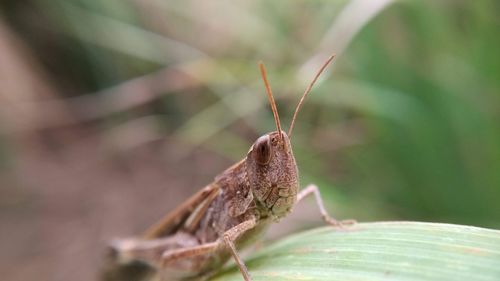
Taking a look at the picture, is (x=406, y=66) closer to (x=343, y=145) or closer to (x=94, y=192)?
(x=343, y=145)

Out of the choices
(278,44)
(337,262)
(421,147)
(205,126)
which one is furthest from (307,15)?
(337,262)

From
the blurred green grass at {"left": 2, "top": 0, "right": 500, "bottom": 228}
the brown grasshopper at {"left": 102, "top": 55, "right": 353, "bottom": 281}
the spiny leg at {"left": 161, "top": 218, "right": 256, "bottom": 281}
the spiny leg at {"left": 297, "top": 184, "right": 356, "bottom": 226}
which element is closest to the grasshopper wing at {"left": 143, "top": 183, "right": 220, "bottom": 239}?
the brown grasshopper at {"left": 102, "top": 55, "right": 353, "bottom": 281}

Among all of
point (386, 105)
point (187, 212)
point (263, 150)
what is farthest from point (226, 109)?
point (263, 150)

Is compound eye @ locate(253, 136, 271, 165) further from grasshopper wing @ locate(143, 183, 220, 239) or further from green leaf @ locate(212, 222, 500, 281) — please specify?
grasshopper wing @ locate(143, 183, 220, 239)

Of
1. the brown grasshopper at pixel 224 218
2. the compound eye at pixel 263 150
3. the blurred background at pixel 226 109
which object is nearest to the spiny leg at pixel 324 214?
the brown grasshopper at pixel 224 218

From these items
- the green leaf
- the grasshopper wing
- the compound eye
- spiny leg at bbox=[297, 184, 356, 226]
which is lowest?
the green leaf

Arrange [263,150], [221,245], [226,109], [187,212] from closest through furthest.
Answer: [263,150] → [221,245] → [187,212] → [226,109]

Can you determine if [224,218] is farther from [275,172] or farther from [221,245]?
[275,172]
